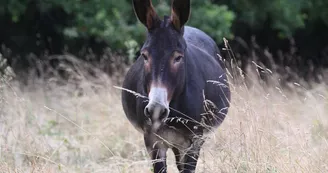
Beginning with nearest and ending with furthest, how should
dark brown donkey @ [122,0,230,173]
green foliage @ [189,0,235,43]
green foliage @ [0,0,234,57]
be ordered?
1. dark brown donkey @ [122,0,230,173]
2. green foliage @ [0,0,234,57]
3. green foliage @ [189,0,235,43]

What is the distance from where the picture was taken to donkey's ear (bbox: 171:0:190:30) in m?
4.96

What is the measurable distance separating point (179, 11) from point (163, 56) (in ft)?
1.40

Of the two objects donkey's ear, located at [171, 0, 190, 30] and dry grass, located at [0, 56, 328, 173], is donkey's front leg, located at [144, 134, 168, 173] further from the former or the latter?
donkey's ear, located at [171, 0, 190, 30]

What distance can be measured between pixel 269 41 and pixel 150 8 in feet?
32.6

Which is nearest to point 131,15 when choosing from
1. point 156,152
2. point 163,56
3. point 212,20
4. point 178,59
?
point 212,20

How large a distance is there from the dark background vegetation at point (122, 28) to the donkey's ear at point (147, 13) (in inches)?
122

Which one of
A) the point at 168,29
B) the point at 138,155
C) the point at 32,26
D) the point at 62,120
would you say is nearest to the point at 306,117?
the point at 138,155

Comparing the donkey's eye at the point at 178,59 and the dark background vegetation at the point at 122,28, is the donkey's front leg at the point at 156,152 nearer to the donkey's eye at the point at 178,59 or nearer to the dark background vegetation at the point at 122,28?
the donkey's eye at the point at 178,59

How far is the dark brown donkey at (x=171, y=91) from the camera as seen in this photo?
185 inches

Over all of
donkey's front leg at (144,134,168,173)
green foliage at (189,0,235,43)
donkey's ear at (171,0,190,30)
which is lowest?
green foliage at (189,0,235,43)

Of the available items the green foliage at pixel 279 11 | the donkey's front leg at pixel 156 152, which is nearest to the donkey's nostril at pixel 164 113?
the donkey's front leg at pixel 156 152

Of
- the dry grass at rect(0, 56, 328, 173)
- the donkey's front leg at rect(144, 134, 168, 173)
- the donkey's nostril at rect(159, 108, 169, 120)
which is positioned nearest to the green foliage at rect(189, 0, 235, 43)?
the dry grass at rect(0, 56, 328, 173)

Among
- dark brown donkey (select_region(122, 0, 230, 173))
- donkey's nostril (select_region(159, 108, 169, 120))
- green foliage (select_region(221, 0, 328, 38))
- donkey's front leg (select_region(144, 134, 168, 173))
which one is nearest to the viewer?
donkey's nostril (select_region(159, 108, 169, 120))

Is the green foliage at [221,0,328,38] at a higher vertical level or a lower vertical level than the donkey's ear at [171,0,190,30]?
lower
